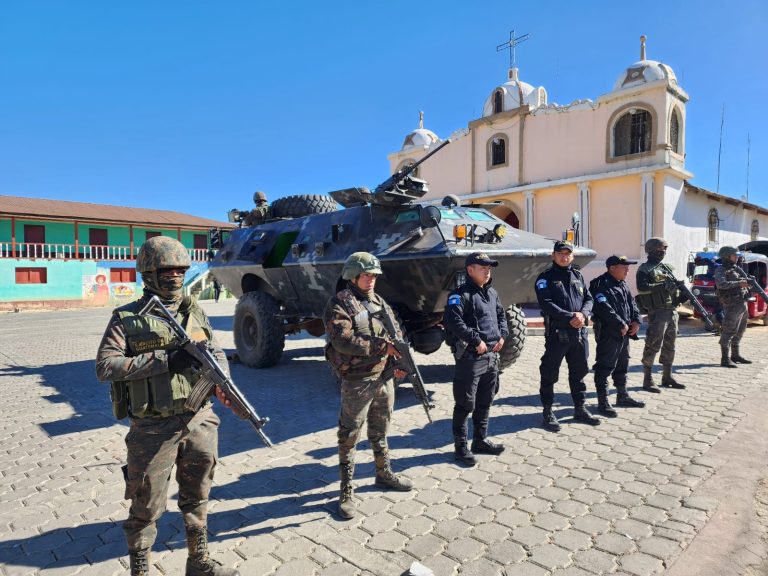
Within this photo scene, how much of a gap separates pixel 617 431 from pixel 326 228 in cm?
419

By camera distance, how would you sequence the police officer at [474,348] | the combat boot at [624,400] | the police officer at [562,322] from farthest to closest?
the combat boot at [624,400] → the police officer at [562,322] → the police officer at [474,348]

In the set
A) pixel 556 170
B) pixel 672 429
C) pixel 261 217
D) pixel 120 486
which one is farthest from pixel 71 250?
pixel 672 429

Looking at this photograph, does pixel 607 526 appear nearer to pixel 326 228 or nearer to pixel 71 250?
pixel 326 228

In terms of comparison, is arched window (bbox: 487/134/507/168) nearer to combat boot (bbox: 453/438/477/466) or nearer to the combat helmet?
the combat helmet

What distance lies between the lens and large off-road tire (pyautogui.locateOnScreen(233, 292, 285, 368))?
7168 mm

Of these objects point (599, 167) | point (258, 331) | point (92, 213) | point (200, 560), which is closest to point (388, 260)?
point (258, 331)

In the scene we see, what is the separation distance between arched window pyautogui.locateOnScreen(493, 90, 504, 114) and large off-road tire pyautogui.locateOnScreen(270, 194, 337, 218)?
13439 mm

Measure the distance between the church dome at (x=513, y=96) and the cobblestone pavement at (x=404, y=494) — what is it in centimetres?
1560

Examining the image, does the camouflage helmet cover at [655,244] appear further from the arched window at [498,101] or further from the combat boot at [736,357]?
the arched window at [498,101]

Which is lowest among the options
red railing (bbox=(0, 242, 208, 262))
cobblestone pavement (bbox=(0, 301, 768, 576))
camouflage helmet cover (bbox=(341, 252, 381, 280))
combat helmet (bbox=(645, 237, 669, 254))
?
cobblestone pavement (bbox=(0, 301, 768, 576))

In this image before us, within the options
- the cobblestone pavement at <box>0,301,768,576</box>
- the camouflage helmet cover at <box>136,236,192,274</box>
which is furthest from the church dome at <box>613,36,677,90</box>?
the camouflage helmet cover at <box>136,236,192,274</box>

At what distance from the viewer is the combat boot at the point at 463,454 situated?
149 inches

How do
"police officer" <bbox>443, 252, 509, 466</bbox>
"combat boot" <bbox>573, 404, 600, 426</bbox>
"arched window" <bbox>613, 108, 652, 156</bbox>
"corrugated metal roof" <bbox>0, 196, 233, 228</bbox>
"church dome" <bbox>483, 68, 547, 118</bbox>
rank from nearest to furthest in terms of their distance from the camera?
1. "police officer" <bbox>443, 252, 509, 466</bbox>
2. "combat boot" <bbox>573, 404, 600, 426</bbox>
3. "arched window" <bbox>613, 108, 652, 156</bbox>
4. "church dome" <bbox>483, 68, 547, 118</bbox>
5. "corrugated metal roof" <bbox>0, 196, 233, 228</bbox>

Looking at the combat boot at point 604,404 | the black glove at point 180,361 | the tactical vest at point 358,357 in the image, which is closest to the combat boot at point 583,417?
the combat boot at point 604,404
